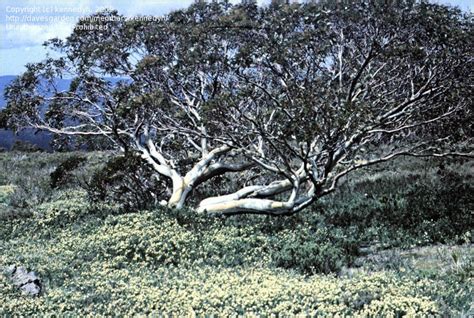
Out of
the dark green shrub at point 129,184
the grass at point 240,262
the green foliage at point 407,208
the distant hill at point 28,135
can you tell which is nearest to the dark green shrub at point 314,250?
the grass at point 240,262

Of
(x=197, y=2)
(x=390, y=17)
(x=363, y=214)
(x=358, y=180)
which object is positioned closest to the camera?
(x=390, y=17)

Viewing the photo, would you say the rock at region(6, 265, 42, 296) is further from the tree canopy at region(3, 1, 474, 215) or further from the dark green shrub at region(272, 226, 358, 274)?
the tree canopy at region(3, 1, 474, 215)

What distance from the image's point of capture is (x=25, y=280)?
10.0 metres

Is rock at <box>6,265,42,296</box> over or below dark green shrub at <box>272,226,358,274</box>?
over

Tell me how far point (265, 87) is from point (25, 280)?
9.76 metres

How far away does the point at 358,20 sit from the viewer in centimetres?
1489

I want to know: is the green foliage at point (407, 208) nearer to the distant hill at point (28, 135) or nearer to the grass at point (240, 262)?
the grass at point (240, 262)

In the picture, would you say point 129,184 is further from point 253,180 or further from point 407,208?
point 407,208

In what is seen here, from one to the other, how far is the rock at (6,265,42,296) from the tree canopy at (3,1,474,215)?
5788mm

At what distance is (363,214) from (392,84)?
462cm

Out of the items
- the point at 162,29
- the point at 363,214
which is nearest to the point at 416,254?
the point at 363,214

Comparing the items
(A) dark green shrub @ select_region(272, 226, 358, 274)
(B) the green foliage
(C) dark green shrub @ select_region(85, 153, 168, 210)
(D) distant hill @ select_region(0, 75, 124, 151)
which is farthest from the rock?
(D) distant hill @ select_region(0, 75, 124, 151)

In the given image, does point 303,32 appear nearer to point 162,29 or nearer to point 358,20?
point 358,20

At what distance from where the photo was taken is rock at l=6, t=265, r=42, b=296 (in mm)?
9766
